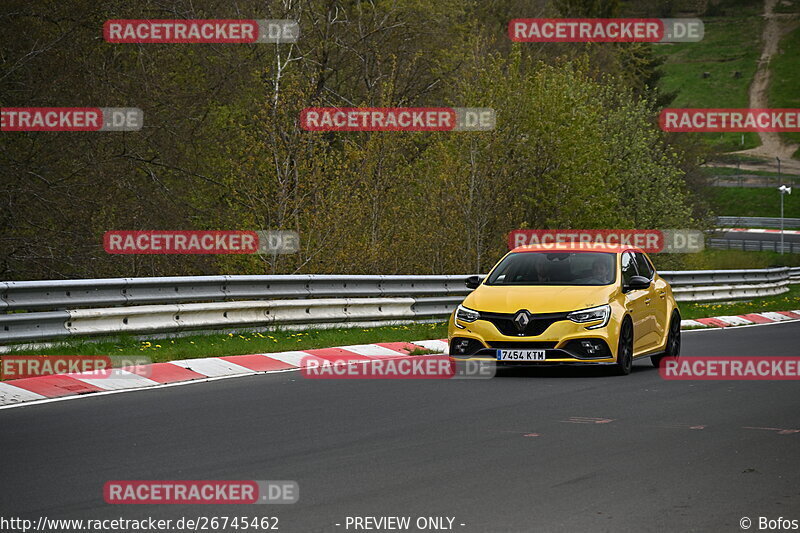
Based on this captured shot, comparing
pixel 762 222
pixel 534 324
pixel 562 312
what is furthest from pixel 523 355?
pixel 762 222

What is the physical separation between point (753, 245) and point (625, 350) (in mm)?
68961

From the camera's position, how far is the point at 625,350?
49.5ft

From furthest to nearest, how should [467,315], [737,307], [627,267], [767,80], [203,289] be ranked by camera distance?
[767,80] → [737,307] → [203,289] → [627,267] → [467,315]

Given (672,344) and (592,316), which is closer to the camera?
(592,316)

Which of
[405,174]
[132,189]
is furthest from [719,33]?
[132,189]

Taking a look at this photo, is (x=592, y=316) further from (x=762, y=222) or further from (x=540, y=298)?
(x=762, y=222)

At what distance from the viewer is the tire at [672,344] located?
16.7m

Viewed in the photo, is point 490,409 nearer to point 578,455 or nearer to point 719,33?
point 578,455

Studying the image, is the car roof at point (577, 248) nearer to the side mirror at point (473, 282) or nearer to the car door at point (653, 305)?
the car door at point (653, 305)

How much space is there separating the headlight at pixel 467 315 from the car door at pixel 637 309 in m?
1.82

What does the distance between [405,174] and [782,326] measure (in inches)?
517

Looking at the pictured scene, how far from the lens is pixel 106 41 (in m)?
24.2

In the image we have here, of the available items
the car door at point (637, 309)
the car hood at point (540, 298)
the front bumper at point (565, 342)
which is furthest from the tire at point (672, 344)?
the front bumper at point (565, 342)

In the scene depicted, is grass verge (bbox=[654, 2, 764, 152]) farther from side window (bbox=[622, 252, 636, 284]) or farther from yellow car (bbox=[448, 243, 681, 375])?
yellow car (bbox=[448, 243, 681, 375])
